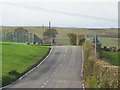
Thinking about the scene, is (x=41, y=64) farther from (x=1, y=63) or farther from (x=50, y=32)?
(x=50, y=32)

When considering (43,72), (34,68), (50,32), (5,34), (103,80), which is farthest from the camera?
(50,32)

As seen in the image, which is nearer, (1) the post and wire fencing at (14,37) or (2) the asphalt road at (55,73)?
(2) the asphalt road at (55,73)

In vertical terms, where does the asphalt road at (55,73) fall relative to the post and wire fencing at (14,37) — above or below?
below

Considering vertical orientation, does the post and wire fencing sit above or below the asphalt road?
above

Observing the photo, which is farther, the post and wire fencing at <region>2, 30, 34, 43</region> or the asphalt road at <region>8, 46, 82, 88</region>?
the post and wire fencing at <region>2, 30, 34, 43</region>

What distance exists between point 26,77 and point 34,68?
734cm

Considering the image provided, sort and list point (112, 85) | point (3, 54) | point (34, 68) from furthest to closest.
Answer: point (3, 54) < point (34, 68) < point (112, 85)

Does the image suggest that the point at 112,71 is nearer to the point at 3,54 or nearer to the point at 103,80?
the point at 103,80

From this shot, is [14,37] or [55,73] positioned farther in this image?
[14,37]

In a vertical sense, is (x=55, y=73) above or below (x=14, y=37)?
below

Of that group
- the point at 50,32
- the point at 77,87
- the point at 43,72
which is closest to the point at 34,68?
the point at 43,72

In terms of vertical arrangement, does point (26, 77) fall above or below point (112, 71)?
below

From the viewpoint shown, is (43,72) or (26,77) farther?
(43,72)

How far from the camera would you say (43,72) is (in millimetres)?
34188
